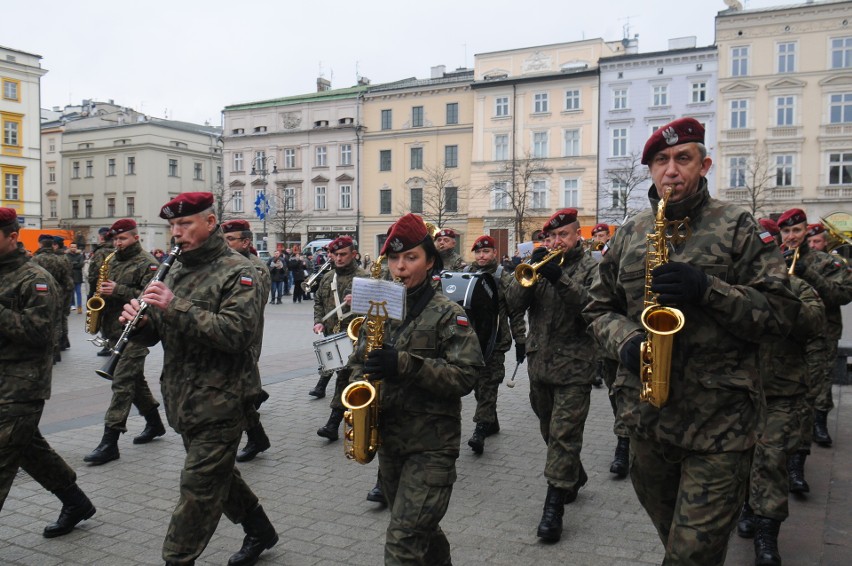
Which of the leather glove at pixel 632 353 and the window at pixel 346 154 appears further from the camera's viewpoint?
the window at pixel 346 154

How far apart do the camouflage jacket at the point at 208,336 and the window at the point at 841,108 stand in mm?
44849

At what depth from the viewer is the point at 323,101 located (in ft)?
184

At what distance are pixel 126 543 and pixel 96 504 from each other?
3.11ft

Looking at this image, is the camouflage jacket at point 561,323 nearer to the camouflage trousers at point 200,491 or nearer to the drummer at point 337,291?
the camouflage trousers at point 200,491

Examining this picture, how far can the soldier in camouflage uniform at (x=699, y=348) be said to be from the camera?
304cm

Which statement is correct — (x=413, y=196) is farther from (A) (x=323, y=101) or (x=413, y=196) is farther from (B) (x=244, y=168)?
(B) (x=244, y=168)

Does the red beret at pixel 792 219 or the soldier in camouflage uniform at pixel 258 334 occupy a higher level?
the red beret at pixel 792 219

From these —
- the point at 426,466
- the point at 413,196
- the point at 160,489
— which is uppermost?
the point at 413,196

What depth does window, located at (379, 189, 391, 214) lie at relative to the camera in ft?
179

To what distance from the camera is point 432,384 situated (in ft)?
11.5

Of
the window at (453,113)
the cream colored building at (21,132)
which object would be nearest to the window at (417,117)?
the window at (453,113)

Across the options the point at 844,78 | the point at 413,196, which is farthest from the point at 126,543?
the point at 413,196

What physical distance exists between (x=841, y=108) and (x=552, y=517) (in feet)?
144

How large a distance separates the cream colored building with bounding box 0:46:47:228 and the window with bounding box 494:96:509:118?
35000 millimetres
